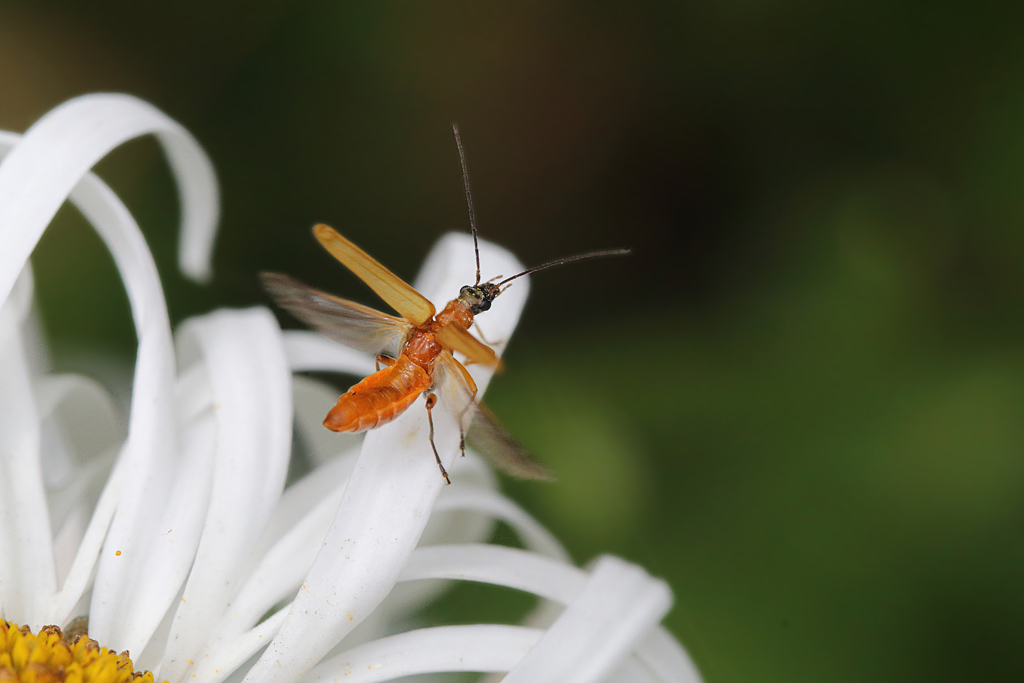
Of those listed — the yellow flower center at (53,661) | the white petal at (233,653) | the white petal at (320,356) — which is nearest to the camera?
the yellow flower center at (53,661)

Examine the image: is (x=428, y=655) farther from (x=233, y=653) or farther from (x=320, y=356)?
Answer: (x=320, y=356)

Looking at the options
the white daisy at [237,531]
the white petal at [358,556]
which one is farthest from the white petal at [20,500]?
the white petal at [358,556]

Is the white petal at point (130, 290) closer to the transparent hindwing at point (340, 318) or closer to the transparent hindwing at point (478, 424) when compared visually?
the transparent hindwing at point (340, 318)

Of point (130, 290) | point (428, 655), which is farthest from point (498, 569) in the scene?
point (130, 290)

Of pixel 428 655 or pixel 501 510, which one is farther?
pixel 501 510

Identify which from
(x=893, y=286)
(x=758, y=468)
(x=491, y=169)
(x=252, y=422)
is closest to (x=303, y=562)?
(x=252, y=422)
